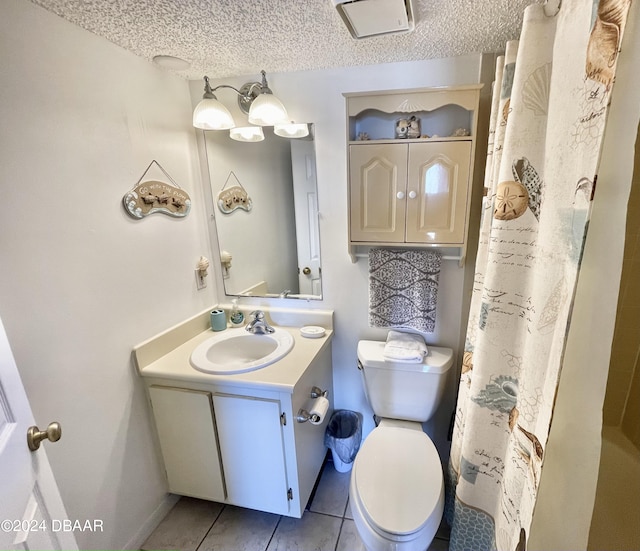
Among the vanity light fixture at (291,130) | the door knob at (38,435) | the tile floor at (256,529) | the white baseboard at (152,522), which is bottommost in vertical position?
the tile floor at (256,529)

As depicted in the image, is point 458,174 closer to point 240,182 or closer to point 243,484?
point 240,182

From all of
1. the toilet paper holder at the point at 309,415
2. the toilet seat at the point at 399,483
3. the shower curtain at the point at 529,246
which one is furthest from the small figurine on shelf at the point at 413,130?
the toilet seat at the point at 399,483

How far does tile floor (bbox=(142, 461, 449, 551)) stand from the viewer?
137cm

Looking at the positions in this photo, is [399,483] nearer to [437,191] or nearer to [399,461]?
[399,461]

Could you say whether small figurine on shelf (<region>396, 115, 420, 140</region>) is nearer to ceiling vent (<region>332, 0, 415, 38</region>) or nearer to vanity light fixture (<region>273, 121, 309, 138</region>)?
ceiling vent (<region>332, 0, 415, 38</region>)

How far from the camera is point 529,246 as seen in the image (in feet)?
2.68

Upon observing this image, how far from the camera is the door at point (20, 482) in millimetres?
633

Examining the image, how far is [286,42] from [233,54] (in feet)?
0.80

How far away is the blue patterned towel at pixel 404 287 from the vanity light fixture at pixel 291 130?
2.26 feet

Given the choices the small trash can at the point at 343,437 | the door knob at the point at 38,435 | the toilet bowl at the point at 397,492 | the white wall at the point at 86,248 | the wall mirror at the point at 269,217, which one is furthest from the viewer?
the small trash can at the point at 343,437

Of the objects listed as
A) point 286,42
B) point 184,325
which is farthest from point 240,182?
point 184,325

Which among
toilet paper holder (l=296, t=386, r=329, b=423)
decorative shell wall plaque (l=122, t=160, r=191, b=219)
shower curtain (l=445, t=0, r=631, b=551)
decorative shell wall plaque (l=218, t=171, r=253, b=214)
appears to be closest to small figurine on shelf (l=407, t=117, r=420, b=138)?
shower curtain (l=445, t=0, r=631, b=551)

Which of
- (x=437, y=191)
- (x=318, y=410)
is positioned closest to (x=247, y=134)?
(x=437, y=191)

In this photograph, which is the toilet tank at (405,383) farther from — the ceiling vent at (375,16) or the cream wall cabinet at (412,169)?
the ceiling vent at (375,16)
